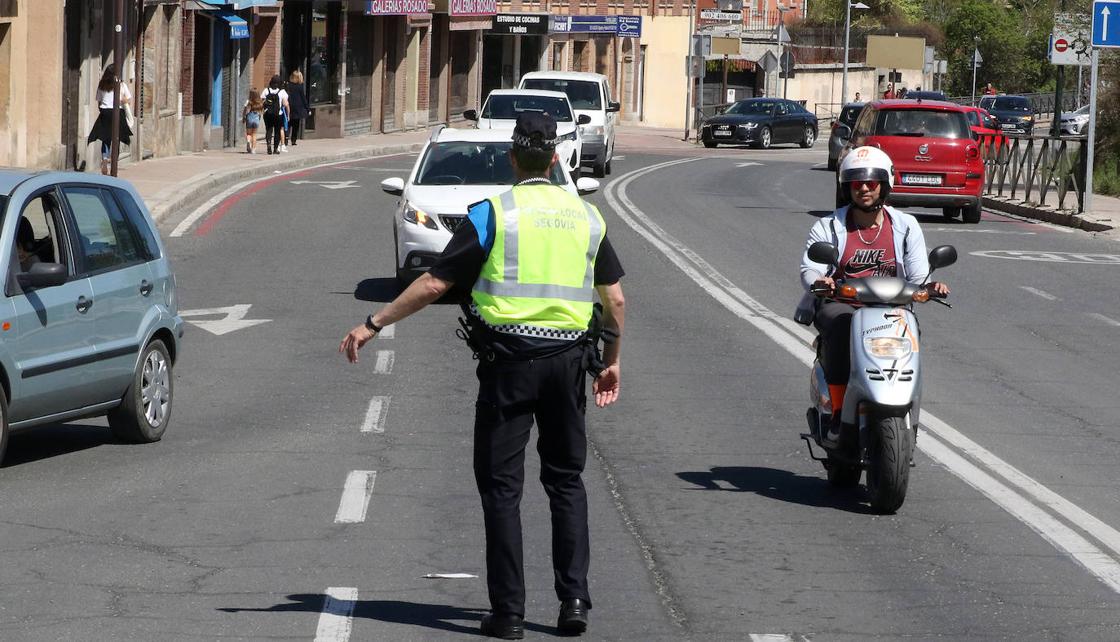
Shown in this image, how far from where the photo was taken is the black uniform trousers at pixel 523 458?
6.10 m

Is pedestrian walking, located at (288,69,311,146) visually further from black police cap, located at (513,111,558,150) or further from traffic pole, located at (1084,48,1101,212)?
black police cap, located at (513,111,558,150)

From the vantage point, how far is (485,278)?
20.1ft

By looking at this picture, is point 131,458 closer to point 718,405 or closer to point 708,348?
point 718,405

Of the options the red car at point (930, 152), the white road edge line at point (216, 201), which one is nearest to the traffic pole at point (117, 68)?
the white road edge line at point (216, 201)

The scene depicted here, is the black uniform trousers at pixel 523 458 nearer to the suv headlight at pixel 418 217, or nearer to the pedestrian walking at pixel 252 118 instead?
the suv headlight at pixel 418 217

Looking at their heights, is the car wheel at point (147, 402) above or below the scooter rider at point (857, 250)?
below

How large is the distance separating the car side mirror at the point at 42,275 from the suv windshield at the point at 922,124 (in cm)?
2019

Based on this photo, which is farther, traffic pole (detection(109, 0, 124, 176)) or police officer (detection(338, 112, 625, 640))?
traffic pole (detection(109, 0, 124, 176))

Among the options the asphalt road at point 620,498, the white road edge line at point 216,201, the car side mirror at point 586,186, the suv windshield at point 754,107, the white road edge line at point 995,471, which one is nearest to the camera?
the asphalt road at point 620,498

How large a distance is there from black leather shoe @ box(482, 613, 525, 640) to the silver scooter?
2.57m

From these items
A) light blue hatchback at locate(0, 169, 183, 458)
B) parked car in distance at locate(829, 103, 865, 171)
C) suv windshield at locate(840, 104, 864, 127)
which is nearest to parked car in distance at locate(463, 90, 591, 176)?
parked car in distance at locate(829, 103, 865, 171)

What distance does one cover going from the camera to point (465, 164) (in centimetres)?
1786

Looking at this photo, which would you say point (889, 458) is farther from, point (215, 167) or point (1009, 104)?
point (1009, 104)

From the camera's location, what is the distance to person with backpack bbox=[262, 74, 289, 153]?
125 ft
